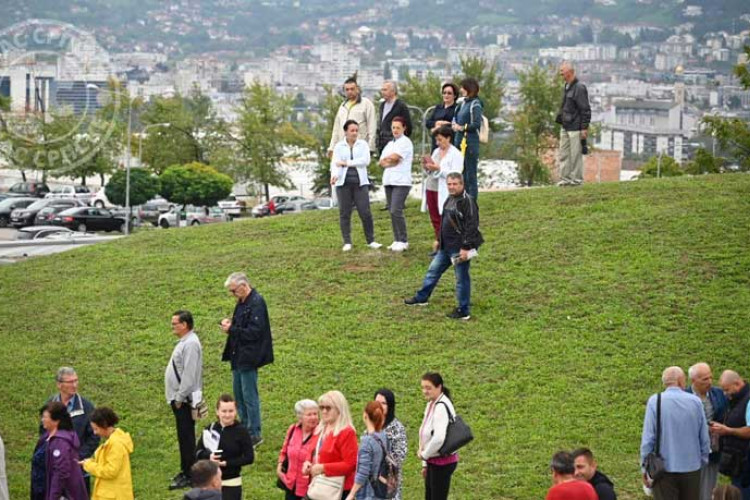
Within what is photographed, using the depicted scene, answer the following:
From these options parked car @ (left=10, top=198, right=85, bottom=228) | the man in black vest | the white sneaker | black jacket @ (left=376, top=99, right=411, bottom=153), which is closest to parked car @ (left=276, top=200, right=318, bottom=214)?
parked car @ (left=10, top=198, right=85, bottom=228)

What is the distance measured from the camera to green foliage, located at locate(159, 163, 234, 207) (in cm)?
7881

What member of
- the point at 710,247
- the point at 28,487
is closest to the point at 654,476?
the point at 28,487

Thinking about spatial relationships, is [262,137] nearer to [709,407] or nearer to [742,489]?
[709,407]

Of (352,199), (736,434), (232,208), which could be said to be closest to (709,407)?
(736,434)

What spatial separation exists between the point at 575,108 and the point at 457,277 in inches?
268

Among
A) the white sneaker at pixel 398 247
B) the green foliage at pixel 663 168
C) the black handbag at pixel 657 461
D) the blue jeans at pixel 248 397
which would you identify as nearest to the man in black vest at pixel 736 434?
the black handbag at pixel 657 461

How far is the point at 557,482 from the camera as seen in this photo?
8.50 metres

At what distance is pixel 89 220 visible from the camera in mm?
58031

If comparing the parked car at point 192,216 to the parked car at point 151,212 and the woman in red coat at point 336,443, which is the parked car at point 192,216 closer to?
the parked car at point 151,212

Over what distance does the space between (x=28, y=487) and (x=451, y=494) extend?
14.0 ft

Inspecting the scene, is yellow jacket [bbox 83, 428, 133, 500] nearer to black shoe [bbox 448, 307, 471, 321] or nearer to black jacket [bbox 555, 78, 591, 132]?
black shoe [bbox 448, 307, 471, 321]

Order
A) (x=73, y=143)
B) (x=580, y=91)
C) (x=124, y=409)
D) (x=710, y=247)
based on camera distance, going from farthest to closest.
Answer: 1. (x=73, y=143)
2. (x=580, y=91)
3. (x=710, y=247)
4. (x=124, y=409)

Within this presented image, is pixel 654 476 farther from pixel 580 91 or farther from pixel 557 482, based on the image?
pixel 580 91

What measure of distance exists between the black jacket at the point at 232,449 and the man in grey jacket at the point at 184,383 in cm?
200
